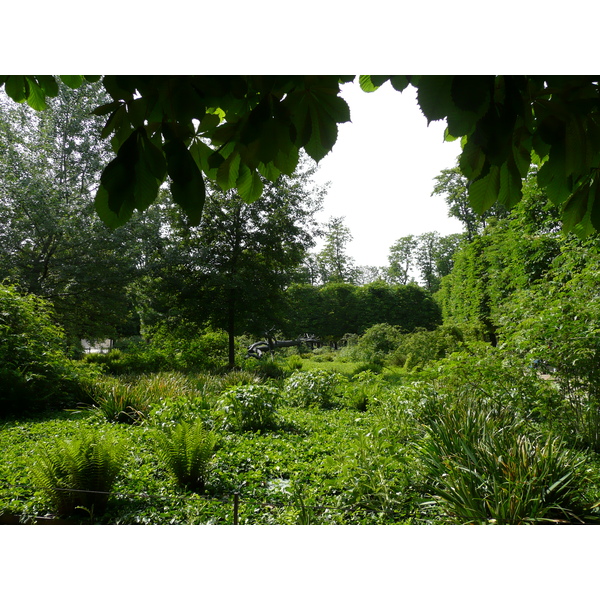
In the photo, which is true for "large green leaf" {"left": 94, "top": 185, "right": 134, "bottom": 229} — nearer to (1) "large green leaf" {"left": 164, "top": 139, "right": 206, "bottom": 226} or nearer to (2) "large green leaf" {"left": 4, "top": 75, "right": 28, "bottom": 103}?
(1) "large green leaf" {"left": 164, "top": 139, "right": 206, "bottom": 226}

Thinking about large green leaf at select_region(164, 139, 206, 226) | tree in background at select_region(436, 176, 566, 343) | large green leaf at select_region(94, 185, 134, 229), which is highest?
tree in background at select_region(436, 176, 566, 343)

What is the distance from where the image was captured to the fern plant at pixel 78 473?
2283 millimetres

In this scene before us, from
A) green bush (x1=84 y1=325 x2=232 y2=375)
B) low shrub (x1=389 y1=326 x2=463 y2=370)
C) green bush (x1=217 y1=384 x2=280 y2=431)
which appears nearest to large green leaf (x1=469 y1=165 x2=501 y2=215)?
green bush (x1=217 y1=384 x2=280 y2=431)

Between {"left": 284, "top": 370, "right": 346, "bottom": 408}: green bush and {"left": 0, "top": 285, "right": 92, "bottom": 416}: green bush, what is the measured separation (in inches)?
121

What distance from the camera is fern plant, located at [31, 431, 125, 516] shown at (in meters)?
2.28

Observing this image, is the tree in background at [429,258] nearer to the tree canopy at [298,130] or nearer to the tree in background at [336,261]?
the tree in background at [336,261]

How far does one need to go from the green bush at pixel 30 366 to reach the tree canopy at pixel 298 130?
5.21m

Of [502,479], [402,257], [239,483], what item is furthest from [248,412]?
[402,257]

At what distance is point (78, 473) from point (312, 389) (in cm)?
375

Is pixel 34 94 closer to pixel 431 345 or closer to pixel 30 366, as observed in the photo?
pixel 30 366

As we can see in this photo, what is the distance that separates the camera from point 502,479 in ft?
7.29

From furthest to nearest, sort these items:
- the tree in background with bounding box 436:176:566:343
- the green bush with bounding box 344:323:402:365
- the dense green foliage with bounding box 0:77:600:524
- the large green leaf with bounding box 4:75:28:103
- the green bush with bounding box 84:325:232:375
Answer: the green bush with bounding box 344:323:402:365 < the green bush with bounding box 84:325:232:375 < the tree in background with bounding box 436:176:566:343 < the large green leaf with bounding box 4:75:28:103 < the dense green foliage with bounding box 0:77:600:524

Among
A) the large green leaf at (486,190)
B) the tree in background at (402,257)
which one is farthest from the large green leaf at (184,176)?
the tree in background at (402,257)
